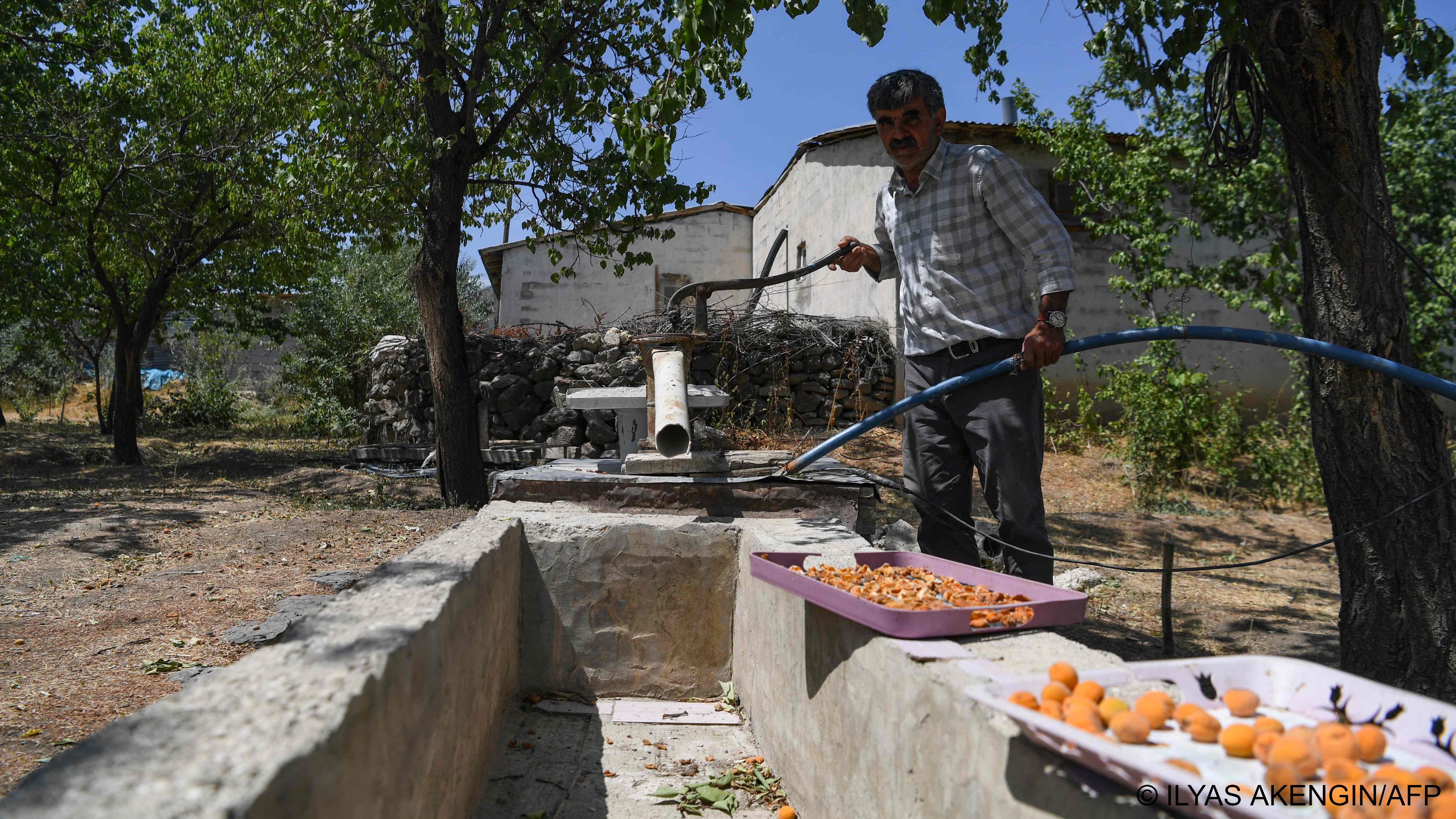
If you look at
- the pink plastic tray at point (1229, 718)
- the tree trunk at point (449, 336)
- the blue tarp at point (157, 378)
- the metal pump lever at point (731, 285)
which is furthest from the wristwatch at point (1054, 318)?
the blue tarp at point (157, 378)

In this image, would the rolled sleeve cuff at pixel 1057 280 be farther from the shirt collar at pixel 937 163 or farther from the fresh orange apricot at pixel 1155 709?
the fresh orange apricot at pixel 1155 709

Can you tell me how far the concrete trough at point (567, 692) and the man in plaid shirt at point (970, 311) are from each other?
19.1 inches

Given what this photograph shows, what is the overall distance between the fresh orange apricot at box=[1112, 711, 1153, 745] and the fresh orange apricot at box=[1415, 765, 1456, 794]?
0.28 metres

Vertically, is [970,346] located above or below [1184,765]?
above

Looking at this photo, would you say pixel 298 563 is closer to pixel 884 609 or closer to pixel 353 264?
pixel 884 609

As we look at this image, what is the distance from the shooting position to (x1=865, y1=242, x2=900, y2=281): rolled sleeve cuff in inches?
130

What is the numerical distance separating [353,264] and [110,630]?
731 inches

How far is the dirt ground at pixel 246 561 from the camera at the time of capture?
327 centimetres

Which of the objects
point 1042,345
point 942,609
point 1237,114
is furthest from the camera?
point 1237,114

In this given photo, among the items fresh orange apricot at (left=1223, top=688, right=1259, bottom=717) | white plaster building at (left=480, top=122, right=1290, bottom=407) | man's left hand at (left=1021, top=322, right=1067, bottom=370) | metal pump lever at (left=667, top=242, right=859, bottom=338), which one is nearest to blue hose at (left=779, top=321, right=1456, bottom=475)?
man's left hand at (left=1021, top=322, right=1067, bottom=370)

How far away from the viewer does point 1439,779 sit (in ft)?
Answer: 3.23

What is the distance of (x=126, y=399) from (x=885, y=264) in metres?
10.6

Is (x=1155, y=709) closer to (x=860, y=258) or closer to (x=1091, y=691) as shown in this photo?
(x=1091, y=691)

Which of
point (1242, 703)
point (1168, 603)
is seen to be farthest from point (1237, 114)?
point (1242, 703)
